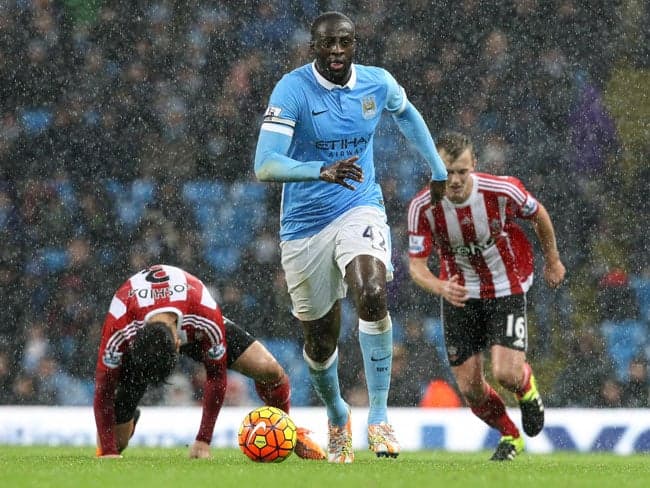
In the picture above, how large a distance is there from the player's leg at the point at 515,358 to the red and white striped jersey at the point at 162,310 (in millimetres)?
2014

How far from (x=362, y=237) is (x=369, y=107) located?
0.74 metres

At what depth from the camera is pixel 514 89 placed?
11.9 meters

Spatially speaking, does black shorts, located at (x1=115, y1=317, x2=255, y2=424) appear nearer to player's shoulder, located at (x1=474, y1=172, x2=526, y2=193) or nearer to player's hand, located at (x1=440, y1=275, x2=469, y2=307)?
player's hand, located at (x1=440, y1=275, x2=469, y2=307)

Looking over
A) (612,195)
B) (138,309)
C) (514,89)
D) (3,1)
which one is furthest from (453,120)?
(138,309)

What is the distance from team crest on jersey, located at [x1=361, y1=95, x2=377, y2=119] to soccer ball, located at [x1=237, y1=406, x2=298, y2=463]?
1.64 meters

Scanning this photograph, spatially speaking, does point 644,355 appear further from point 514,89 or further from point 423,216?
point 423,216

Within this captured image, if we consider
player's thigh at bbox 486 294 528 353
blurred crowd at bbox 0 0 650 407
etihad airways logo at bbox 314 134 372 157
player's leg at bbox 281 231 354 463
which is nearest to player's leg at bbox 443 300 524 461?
player's thigh at bbox 486 294 528 353

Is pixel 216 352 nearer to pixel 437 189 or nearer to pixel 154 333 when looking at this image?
pixel 154 333

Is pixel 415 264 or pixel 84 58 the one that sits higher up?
pixel 84 58

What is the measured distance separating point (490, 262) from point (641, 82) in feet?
13.3

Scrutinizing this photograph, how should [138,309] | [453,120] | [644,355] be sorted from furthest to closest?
1. [453,120]
2. [644,355]
3. [138,309]

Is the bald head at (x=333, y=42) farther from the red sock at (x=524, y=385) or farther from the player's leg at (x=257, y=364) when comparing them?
the red sock at (x=524, y=385)

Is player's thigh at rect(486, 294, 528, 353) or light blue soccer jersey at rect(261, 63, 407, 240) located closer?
light blue soccer jersey at rect(261, 63, 407, 240)

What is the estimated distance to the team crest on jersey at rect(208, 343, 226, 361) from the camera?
705 centimetres
